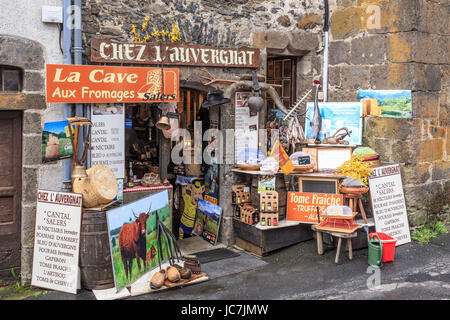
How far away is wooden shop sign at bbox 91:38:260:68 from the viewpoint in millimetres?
6223

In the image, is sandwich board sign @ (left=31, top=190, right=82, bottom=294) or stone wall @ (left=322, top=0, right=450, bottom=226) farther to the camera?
stone wall @ (left=322, top=0, right=450, bottom=226)

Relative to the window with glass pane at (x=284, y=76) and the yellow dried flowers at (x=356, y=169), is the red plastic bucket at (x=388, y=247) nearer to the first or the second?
the yellow dried flowers at (x=356, y=169)

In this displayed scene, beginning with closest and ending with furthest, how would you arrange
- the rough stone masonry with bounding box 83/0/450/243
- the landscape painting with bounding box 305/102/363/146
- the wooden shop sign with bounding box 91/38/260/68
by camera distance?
1. the wooden shop sign with bounding box 91/38/260/68
2. the rough stone masonry with bounding box 83/0/450/243
3. the landscape painting with bounding box 305/102/363/146

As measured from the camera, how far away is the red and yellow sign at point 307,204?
6790mm

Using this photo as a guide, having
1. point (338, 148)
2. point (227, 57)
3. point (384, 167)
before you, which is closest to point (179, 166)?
point (227, 57)

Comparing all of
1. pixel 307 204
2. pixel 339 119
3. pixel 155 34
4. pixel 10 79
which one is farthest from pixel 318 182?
pixel 10 79

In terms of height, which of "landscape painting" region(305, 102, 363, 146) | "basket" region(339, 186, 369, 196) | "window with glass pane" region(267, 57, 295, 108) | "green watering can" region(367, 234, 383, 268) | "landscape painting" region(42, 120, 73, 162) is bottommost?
"green watering can" region(367, 234, 383, 268)

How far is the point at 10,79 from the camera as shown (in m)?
5.74

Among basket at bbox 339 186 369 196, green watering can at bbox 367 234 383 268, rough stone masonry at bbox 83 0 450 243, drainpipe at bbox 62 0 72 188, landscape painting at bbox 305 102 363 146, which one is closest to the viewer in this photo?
drainpipe at bbox 62 0 72 188

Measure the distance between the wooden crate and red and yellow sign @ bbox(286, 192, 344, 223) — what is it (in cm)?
15

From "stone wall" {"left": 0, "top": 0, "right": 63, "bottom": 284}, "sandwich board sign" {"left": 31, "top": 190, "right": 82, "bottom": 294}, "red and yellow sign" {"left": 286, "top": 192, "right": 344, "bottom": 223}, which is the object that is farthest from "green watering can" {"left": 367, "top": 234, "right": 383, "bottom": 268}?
"stone wall" {"left": 0, "top": 0, "right": 63, "bottom": 284}

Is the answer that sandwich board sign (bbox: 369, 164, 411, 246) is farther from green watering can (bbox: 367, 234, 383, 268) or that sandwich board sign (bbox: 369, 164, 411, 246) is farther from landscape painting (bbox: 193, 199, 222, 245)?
landscape painting (bbox: 193, 199, 222, 245)

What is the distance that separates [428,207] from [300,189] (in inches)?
87.8

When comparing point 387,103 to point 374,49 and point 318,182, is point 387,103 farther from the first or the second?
point 318,182
